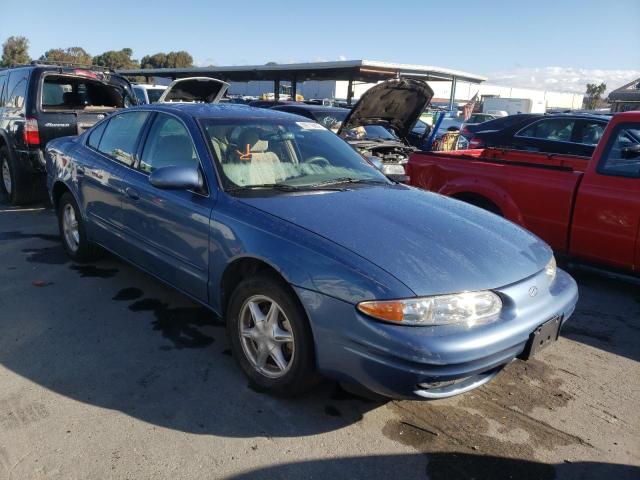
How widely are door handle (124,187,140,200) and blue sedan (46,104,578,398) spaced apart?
2 cm

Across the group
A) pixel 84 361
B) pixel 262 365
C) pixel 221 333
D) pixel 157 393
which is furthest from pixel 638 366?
pixel 84 361

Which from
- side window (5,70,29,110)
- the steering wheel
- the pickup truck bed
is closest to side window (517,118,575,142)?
the pickup truck bed

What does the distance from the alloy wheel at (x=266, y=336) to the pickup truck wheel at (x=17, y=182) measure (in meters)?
5.70

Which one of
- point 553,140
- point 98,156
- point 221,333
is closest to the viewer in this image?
point 221,333

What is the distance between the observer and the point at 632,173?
4543 mm

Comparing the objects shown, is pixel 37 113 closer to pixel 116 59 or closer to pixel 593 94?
pixel 116 59

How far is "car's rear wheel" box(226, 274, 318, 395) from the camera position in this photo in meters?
2.72

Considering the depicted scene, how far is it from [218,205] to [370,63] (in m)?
17.1

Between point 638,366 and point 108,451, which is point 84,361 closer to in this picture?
point 108,451

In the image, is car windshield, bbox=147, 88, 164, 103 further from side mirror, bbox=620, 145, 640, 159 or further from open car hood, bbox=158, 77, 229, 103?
side mirror, bbox=620, 145, 640, 159

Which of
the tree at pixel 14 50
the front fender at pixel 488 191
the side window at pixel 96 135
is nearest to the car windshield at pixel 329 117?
the front fender at pixel 488 191

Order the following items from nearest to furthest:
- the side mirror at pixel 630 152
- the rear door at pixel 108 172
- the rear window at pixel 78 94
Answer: the rear door at pixel 108 172 → the side mirror at pixel 630 152 → the rear window at pixel 78 94

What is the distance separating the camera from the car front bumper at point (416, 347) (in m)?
2.38

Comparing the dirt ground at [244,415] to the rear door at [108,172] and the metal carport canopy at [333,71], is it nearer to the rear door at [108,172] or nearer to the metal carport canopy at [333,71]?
the rear door at [108,172]
